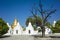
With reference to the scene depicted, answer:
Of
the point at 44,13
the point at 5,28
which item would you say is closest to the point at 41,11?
the point at 44,13

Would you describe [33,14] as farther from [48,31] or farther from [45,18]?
[48,31]

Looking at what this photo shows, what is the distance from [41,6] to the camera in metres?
34.3

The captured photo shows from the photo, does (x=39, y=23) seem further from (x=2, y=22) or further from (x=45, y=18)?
(x=2, y=22)

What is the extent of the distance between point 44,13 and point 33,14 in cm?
271

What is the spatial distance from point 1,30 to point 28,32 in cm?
2641

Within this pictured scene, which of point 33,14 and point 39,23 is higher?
point 33,14

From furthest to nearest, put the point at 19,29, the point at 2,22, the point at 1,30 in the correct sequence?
the point at 19,29 < the point at 2,22 < the point at 1,30

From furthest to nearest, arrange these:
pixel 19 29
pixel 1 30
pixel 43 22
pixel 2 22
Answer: pixel 19 29
pixel 2 22
pixel 1 30
pixel 43 22

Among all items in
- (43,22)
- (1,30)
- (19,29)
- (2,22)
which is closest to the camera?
(43,22)

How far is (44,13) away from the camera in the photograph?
33.8m

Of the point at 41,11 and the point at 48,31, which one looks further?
the point at 48,31

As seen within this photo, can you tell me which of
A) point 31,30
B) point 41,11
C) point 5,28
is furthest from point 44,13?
point 31,30

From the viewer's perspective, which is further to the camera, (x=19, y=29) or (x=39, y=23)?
(x=19, y=29)

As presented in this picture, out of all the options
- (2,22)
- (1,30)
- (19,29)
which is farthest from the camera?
(19,29)
